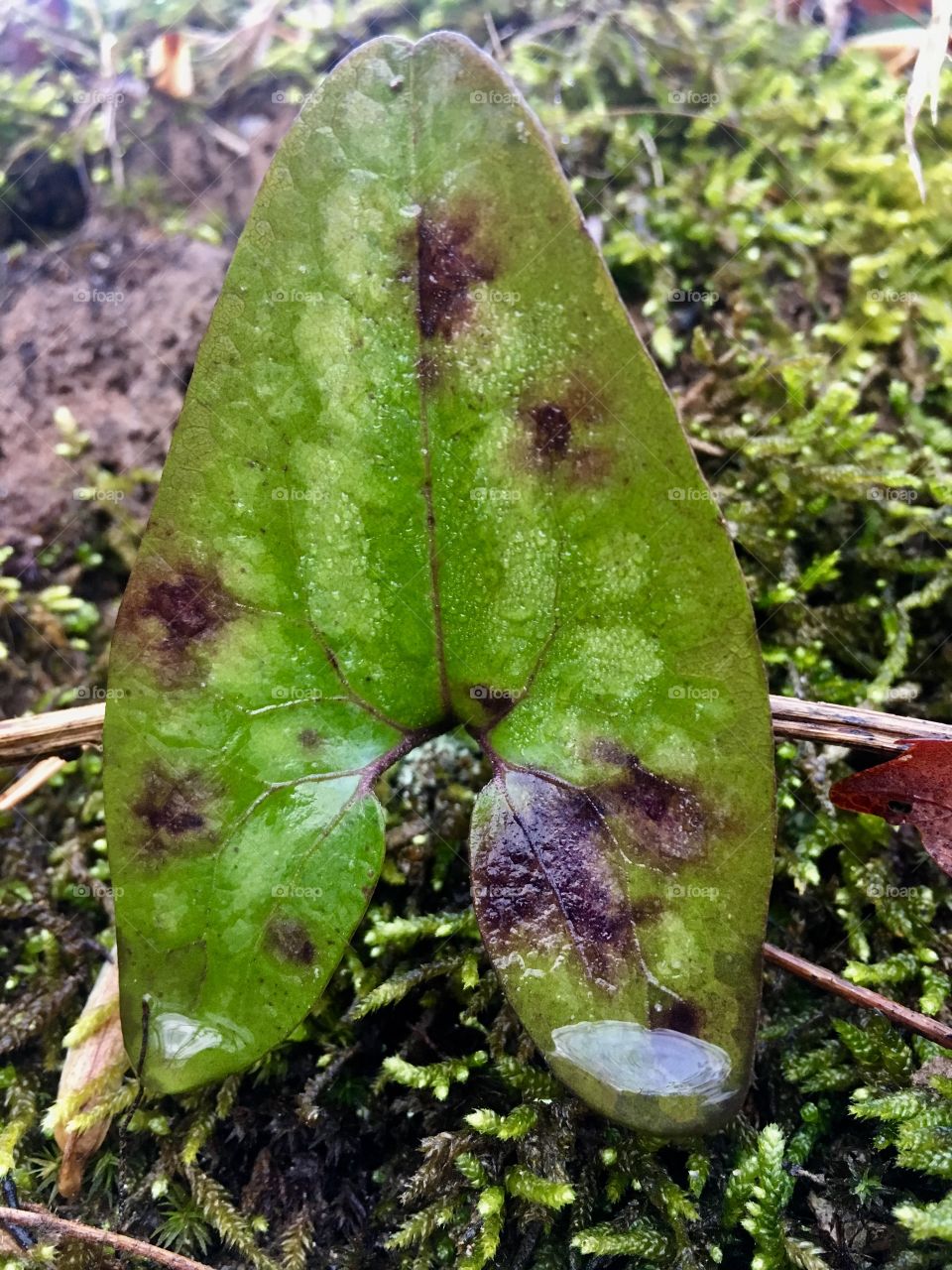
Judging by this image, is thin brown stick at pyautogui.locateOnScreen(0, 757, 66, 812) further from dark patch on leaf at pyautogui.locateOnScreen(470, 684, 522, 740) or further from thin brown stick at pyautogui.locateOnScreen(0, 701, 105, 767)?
dark patch on leaf at pyautogui.locateOnScreen(470, 684, 522, 740)

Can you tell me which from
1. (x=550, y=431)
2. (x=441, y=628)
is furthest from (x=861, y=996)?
(x=550, y=431)

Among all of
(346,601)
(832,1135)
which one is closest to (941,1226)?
(832,1135)

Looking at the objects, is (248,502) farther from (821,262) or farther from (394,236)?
(821,262)

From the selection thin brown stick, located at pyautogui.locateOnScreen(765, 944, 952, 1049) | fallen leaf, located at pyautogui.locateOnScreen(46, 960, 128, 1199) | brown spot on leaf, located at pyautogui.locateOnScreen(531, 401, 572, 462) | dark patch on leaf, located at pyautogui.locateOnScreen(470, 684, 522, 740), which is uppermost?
brown spot on leaf, located at pyautogui.locateOnScreen(531, 401, 572, 462)

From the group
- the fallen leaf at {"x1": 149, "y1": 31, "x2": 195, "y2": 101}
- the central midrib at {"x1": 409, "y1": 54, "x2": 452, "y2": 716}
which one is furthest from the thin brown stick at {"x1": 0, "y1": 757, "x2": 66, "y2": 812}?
the fallen leaf at {"x1": 149, "y1": 31, "x2": 195, "y2": 101}

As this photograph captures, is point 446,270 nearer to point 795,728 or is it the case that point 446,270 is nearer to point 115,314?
point 795,728

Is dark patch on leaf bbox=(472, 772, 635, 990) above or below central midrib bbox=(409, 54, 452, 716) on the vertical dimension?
below
